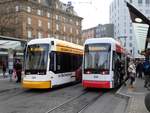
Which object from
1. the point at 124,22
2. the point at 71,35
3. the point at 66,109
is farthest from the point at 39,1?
the point at 66,109

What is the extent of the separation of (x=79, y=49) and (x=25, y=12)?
50.4 metres

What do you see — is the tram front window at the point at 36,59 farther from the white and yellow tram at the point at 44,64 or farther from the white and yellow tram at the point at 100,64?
the white and yellow tram at the point at 100,64

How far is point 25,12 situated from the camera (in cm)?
7688

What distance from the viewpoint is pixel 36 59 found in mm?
21172

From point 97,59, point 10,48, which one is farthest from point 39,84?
point 10,48

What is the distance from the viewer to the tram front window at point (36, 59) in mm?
20797

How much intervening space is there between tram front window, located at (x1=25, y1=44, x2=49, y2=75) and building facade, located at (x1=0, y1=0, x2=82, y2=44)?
132ft

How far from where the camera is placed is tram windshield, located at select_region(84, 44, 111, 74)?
68.9 ft

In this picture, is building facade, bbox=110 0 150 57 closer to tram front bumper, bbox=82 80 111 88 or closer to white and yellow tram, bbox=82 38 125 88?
white and yellow tram, bbox=82 38 125 88

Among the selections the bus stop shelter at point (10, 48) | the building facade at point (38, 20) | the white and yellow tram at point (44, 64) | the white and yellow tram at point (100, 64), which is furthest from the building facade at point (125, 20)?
the white and yellow tram at point (100, 64)

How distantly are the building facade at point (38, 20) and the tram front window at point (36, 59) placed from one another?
40094 millimetres

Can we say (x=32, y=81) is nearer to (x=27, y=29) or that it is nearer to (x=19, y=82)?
(x=19, y=82)

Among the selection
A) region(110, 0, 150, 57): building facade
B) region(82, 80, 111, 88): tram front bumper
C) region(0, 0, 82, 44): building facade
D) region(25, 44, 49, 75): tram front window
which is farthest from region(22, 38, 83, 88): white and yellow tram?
region(110, 0, 150, 57): building facade

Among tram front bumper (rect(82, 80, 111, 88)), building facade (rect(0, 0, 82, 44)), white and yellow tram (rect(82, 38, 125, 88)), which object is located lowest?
tram front bumper (rect(82, 80, 111, 88))
